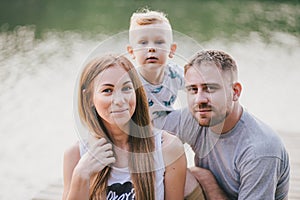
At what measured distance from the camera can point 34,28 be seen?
531 centimetres

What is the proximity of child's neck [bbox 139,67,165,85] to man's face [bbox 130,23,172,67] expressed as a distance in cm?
1

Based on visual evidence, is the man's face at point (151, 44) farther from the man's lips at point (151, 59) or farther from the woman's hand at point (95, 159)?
the woman's hand at point (95, 159)

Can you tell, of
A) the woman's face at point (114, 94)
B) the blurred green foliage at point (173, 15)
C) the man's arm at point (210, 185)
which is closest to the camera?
the woman's face at point (114, 94)

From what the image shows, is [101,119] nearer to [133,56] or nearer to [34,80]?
[133,56]

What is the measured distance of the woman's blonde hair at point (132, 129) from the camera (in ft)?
4.32

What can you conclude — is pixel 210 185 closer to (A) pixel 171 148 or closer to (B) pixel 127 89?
(A) pixel 171 148

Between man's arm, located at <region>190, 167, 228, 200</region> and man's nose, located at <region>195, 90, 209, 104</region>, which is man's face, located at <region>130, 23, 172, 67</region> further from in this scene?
man's arm, located at <region>190, 167, 228, 200</region>

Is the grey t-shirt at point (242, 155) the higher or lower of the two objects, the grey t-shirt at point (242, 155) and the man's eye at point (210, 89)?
the lower

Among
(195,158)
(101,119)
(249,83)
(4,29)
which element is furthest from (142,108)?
(4,29)

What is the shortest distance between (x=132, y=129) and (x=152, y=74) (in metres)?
0.14

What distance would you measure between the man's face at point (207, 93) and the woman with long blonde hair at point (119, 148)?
0.09 m

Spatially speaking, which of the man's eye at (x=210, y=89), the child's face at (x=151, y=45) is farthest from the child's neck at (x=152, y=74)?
the man's eye at (x=210, y=89)

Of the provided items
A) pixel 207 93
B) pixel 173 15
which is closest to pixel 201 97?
pixel 207 93

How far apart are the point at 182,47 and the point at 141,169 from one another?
302 mm
